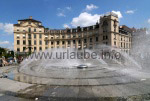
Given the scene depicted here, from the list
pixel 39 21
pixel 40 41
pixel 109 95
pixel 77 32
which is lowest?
pixel 109 95

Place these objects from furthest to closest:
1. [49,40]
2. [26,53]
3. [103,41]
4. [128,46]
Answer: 1. [49,40]
2. [26,53]
3. [128,46]
4. [103,41]

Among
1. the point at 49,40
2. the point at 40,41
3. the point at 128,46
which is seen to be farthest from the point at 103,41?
the point at 40,41

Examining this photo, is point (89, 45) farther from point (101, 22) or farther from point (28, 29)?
point (28, 29)

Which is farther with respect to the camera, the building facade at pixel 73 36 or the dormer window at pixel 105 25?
the dormer window at pixel 105 25

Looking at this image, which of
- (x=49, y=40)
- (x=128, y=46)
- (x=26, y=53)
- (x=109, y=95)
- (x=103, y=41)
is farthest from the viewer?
(x=49, y=40)

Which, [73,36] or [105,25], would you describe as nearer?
[105,25]

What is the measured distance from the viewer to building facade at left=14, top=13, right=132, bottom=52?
5018 cm

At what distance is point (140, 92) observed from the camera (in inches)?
197

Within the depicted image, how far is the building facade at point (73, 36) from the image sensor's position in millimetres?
50181

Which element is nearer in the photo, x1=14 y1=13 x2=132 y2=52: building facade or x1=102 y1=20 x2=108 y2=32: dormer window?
x1=14 y1=13 x2=132 y2=52: building facade

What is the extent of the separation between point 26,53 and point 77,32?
3457 centimetres

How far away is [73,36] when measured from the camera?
63188 millimetres

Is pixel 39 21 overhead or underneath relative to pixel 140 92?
overhead

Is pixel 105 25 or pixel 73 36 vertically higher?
pixel 105 25
